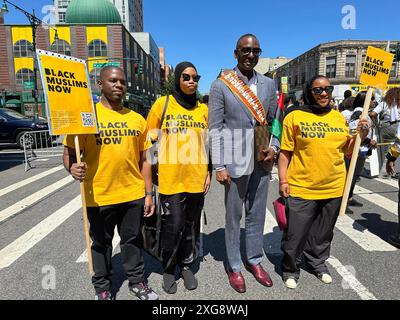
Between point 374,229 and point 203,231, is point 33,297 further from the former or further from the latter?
point 374,229

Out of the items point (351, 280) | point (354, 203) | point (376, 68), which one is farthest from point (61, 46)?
point (351, 280)

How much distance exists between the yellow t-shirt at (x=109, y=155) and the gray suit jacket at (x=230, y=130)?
2.31ft

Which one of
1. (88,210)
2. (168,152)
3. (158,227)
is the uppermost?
(168,152)

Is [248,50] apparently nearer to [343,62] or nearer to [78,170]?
[78,170]

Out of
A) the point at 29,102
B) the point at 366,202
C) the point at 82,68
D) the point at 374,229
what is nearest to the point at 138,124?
the point at 82,68

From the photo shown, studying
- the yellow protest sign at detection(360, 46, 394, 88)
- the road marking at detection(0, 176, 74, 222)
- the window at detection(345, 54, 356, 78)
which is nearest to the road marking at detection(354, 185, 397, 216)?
the yellow protest sign at detection(360, 46, 394, 88)

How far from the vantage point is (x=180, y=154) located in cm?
266

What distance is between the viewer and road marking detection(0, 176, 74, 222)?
17.3 feet

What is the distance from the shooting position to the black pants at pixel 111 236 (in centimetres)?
254

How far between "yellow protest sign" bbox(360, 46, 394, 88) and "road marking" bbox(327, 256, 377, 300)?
210 centimetres

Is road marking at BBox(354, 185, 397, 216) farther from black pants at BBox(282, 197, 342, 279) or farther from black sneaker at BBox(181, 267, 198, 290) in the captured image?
black sneaker at BBox(181, 267, 198, 290)

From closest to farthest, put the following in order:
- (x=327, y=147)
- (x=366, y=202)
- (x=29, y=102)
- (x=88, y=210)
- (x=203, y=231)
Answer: (x=88, y=210) < (x=327, y=147) < (x=203, y=231) < (x=366, y=202) < (x=29, y=102)

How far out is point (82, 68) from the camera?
8.31 feet
